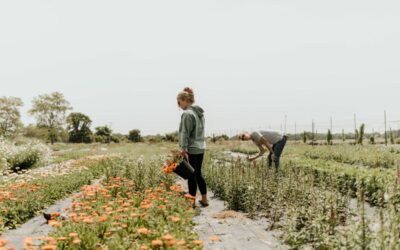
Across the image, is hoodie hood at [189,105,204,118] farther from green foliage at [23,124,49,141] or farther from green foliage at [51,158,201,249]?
green foliage at [23,124,49,141]

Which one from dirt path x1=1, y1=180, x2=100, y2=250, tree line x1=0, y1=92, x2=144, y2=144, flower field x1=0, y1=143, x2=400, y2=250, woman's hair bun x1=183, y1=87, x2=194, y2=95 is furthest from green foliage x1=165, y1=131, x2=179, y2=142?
dirt path x1=1, y1=180, x2=100, y2=250

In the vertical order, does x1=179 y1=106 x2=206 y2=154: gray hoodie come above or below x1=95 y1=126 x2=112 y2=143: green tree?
below

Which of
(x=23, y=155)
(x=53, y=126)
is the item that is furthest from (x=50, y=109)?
(x=23, y=155)

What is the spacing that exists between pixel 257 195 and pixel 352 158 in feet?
38.2

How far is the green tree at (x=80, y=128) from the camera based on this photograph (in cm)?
7575

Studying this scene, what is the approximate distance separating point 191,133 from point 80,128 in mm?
75607

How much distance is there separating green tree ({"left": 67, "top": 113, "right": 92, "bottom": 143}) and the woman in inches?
2851

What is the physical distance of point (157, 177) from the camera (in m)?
8.92

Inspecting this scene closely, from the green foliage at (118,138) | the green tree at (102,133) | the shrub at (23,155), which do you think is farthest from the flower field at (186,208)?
the green tree at (102,133)

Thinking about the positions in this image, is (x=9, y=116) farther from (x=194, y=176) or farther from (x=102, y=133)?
(x=194, y=176)

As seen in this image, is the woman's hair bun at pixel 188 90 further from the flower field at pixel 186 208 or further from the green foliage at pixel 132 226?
the green foliage at pixel 132 226

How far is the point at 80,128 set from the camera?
255 feet

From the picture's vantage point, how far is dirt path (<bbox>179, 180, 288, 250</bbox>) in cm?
460

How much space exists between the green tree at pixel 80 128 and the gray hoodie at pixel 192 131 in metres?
72.4
